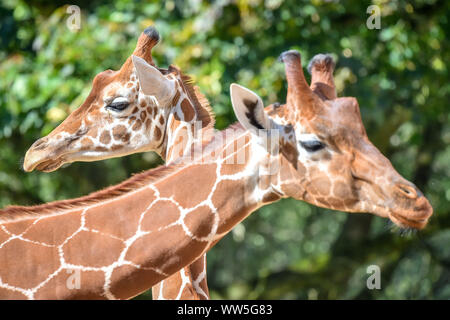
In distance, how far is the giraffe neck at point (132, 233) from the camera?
10.4ft

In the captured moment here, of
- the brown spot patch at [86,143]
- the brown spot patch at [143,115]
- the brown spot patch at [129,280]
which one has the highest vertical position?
the brown spot patch at [143,115]

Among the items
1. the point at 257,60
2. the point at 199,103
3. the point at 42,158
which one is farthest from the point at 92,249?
the point at 257,60

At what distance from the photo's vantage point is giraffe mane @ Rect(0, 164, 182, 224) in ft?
10.9

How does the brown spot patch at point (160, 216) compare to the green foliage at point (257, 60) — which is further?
the green foliage at point (257, 60)

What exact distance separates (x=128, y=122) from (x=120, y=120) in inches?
2.1

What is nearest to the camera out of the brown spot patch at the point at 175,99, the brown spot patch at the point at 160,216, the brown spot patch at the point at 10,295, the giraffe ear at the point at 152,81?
the brown spot patch at the point at 10,295

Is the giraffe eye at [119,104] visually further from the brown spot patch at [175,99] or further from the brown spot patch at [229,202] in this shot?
the brown spot patch at [229,202]

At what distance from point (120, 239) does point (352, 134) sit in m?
1.20

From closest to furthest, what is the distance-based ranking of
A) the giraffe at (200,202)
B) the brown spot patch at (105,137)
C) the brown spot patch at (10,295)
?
the brown spot patch at (10,295) < the giraffe at (200,202) < the brown spot patch at (105,137)

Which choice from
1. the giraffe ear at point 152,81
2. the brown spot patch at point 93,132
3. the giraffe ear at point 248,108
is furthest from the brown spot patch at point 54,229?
the brown spot patch at point 93,132

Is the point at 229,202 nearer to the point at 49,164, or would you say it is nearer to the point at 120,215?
the point at 120,215

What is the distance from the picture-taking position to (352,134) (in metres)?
3.36

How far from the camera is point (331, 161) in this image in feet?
10.9

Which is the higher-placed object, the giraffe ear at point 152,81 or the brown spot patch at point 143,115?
the giraffe ear at point 152,81
